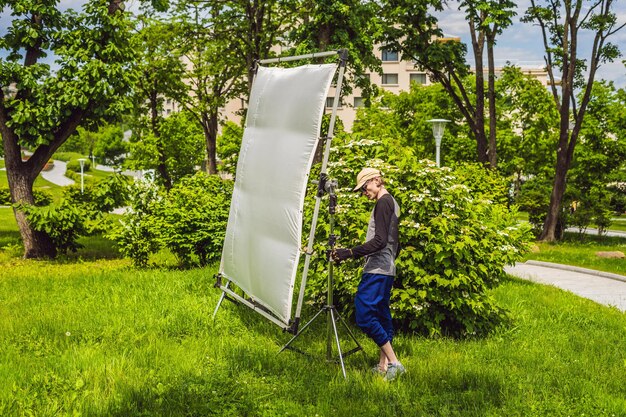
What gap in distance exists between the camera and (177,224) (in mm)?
→ 14156

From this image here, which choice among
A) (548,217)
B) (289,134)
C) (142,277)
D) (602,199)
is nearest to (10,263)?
(142,277)

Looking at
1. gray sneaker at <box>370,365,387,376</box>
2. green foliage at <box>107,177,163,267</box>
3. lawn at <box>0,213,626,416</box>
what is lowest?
lawn at <box>0,213,626,416</box>

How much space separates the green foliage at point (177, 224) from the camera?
14.2 metres

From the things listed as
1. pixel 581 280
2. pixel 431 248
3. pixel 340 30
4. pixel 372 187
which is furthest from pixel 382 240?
pixel 340 30

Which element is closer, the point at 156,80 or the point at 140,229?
the point at 140,229

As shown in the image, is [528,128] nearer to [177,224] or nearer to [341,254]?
[177,224]

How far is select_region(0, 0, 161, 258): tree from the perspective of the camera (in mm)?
17312

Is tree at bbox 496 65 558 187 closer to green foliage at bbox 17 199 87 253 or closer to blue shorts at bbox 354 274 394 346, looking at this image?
green foliage at bbox 17 199 87 253

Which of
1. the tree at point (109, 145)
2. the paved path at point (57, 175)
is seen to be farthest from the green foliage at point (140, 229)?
the tree at point (109, 145)

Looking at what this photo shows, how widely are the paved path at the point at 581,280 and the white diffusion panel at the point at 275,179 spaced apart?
708 cm

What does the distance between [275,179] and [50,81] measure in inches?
492

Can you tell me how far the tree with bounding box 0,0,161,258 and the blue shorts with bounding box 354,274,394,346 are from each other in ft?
42.2

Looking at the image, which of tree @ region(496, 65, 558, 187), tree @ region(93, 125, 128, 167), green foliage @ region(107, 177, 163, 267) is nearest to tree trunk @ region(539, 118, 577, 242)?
tree @ region(496, 65, 558, 187)

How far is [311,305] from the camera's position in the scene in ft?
32.1
